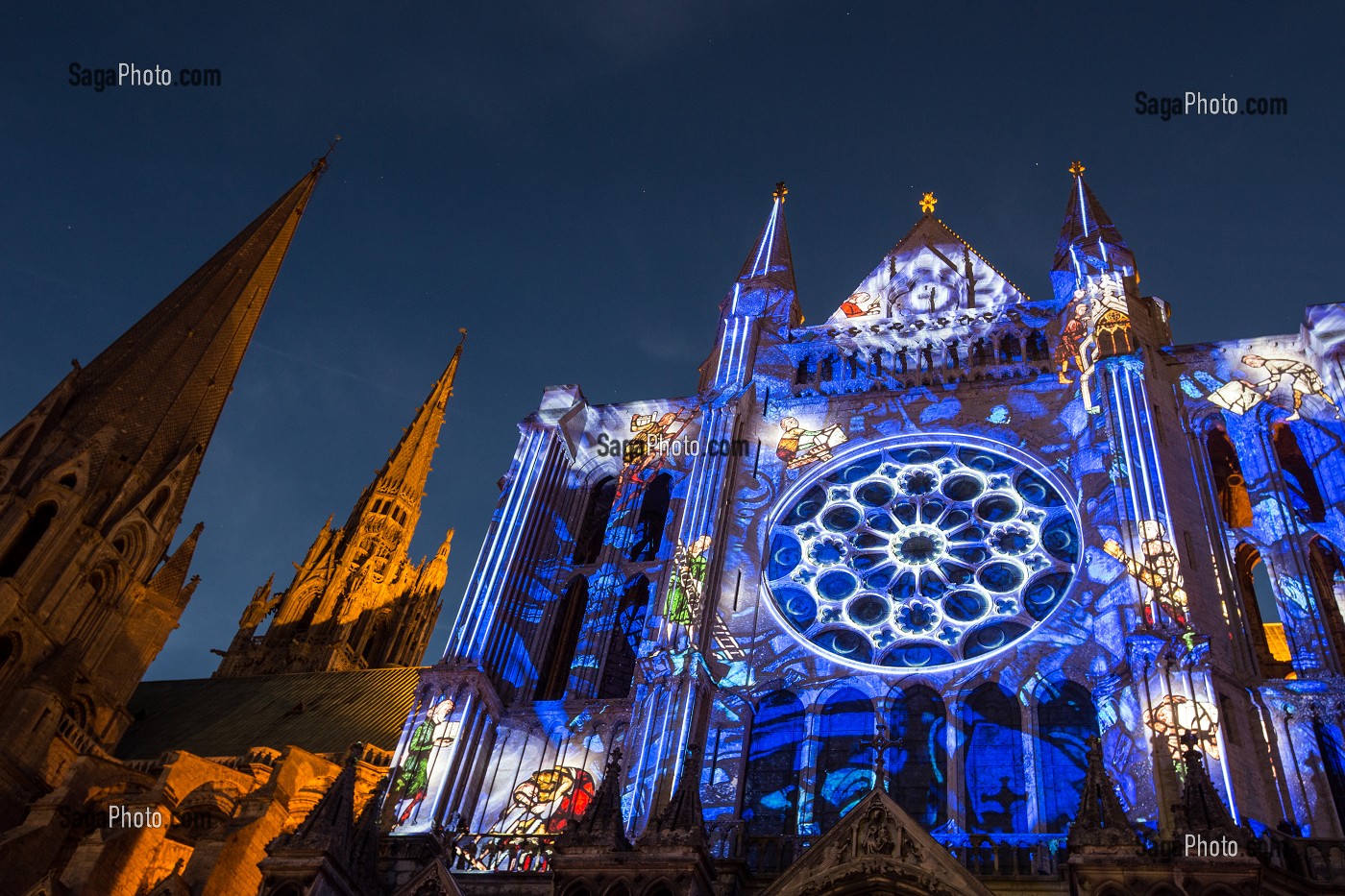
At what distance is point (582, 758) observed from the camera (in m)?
19.6

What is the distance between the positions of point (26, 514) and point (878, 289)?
21.5 meters

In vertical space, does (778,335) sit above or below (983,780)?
above

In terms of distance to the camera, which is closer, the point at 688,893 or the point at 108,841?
the point at 688,893

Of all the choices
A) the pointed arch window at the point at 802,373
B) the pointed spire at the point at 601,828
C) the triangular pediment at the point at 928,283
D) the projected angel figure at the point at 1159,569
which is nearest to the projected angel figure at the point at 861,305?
the triangular pediment at the point at 928,283

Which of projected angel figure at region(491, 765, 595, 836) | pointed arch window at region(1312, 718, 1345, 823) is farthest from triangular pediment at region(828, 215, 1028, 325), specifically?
projected angel figure at region(491, 765, 595, 836)

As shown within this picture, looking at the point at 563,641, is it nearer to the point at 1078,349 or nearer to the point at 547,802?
the point at 547,802

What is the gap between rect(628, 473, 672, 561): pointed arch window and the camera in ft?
81.3

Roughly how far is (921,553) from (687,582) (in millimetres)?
3949

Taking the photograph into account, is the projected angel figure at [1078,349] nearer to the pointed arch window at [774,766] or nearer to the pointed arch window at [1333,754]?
the pointed arch window at [1333,754]

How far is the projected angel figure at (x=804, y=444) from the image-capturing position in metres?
24.0

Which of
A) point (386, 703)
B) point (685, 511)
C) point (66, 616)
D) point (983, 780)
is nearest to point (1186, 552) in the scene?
point (983, 780)

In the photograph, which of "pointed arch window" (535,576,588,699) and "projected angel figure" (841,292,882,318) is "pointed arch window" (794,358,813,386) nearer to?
"projected angel figure" (841,292,882,318)

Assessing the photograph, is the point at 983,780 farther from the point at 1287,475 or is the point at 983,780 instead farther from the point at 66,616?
the point at 66,616

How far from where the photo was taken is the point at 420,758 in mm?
19375
